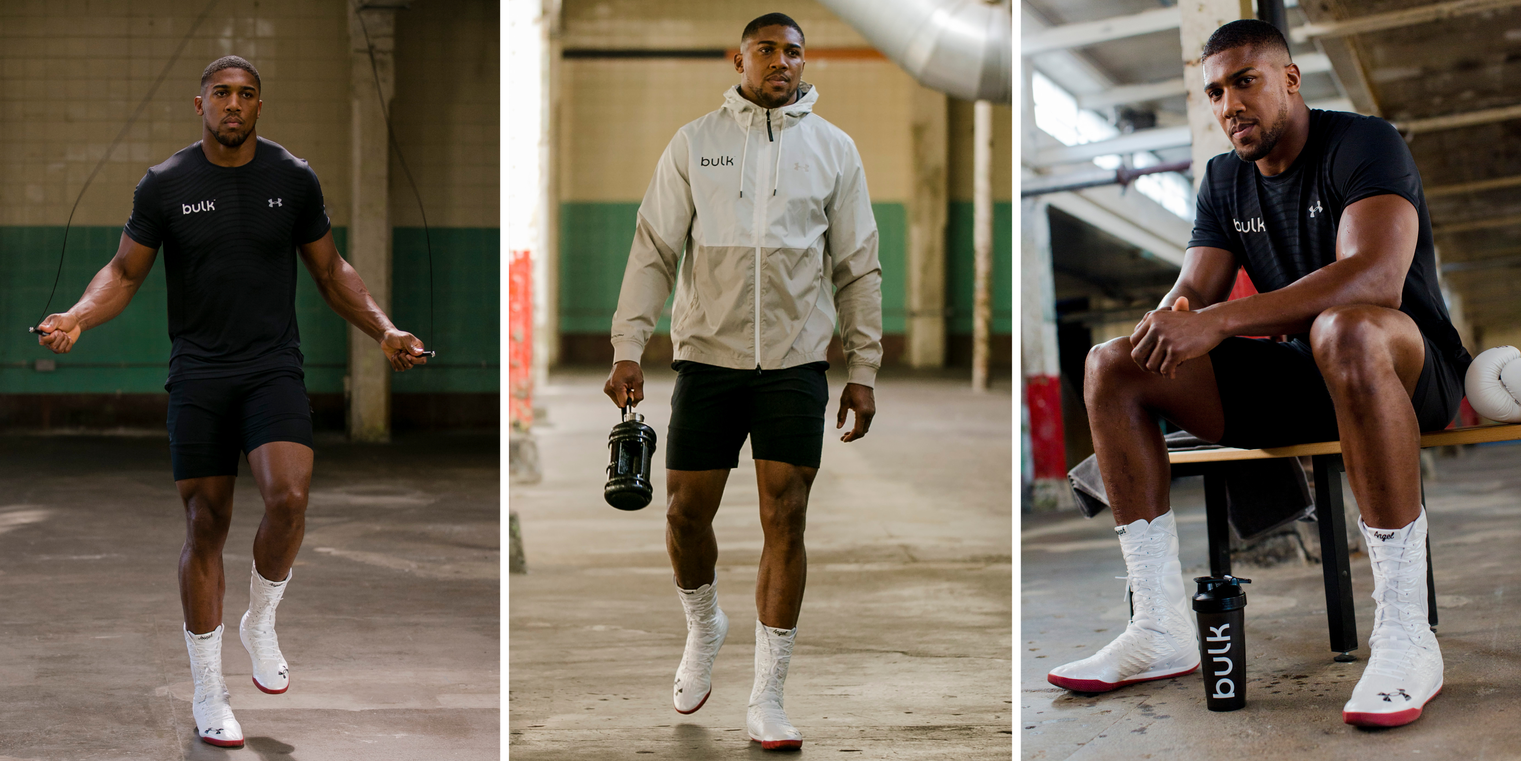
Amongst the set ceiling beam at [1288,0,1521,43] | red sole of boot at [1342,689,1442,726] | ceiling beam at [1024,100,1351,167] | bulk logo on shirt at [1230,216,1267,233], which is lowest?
red sole of boot at [1342,689,1442,726]

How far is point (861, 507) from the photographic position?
716 cm

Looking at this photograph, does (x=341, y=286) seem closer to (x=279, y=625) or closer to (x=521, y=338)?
(x=279, y=625)

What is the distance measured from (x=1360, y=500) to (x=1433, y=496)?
21.9ft

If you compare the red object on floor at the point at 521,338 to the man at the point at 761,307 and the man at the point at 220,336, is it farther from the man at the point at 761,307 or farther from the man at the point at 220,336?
the man at the point at 761,307

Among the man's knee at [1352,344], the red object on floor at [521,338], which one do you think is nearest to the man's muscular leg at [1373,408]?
the man's knee at [1352,344]

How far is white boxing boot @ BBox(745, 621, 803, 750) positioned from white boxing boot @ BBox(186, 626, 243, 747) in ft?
4.25

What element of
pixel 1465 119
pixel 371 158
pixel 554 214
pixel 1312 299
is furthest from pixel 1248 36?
pixel 554 214

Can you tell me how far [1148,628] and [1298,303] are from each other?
30.9 inches

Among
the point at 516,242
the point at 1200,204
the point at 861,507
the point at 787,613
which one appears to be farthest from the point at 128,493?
the point at 1200,204

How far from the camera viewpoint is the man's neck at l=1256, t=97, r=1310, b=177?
267 cm

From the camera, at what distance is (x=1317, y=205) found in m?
2.68

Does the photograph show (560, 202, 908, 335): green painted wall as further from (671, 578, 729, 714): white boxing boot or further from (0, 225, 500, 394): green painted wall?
(671, 578, 729, 714): white boxing boot

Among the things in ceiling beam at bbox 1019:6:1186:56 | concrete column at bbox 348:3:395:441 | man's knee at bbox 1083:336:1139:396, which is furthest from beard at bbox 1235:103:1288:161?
concrete column at bbox 348:3:395:441

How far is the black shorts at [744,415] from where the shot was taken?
271 cm
